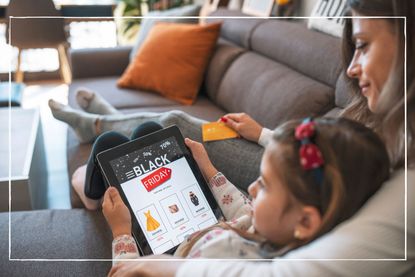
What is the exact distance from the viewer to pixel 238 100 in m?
1.40

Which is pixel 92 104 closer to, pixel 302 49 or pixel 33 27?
pixel 33 27

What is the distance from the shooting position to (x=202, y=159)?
808 mm

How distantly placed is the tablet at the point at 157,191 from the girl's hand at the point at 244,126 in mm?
178

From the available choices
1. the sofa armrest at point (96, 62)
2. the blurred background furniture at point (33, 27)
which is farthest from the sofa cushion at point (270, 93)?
the sofa armrest at point (96, 62)

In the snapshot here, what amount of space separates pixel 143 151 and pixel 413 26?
1.39ft

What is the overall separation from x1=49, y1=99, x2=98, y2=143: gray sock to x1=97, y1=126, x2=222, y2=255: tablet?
41cm

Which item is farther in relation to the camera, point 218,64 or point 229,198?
point 218,64

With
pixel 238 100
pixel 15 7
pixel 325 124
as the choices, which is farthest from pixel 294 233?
pixel 15 7

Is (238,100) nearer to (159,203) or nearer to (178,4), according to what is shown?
(159,203)

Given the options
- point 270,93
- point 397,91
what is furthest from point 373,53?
point 270,93

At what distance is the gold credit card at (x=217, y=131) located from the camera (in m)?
0.90

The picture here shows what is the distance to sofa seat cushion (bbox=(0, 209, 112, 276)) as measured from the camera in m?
0.91

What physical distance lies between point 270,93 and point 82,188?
52 cm

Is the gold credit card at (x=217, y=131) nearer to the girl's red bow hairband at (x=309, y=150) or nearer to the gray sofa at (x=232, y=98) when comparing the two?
the gray sofa at (x=232, y=98)
